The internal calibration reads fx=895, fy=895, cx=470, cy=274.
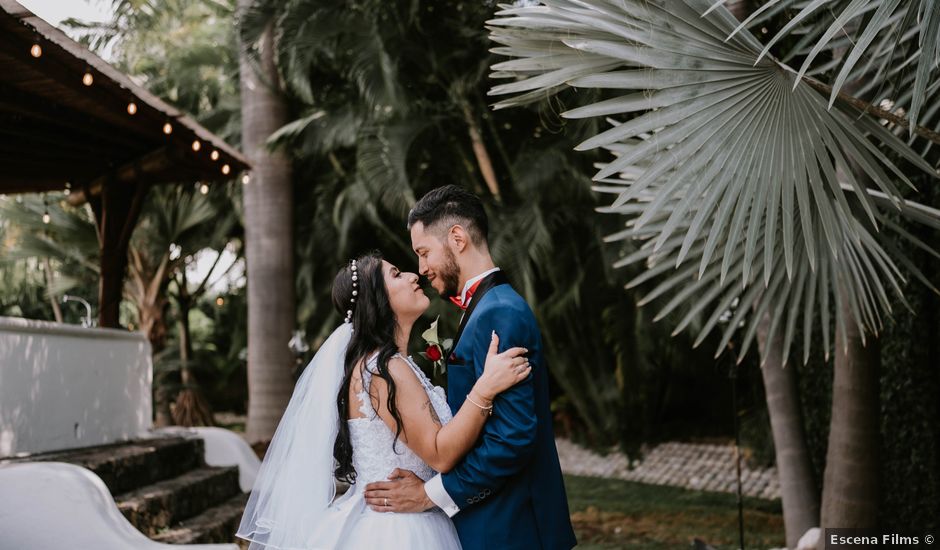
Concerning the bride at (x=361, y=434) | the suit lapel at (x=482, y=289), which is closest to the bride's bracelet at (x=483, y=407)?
the bride at (x=361, y=434)

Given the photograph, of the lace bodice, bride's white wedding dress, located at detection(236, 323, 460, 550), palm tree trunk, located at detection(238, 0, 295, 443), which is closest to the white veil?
bride's white wedding dress, located at detection(236, 323, 460, 550)

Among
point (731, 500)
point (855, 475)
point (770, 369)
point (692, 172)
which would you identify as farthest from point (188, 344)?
point (692, 172)

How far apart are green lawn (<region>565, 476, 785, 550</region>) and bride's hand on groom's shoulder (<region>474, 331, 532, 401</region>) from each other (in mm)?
6098

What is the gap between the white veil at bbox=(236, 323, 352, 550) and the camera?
3270 millimetres

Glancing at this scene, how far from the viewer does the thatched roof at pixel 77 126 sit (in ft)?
19.8

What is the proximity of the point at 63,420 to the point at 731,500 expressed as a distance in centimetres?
817

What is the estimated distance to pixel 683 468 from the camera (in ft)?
45.6

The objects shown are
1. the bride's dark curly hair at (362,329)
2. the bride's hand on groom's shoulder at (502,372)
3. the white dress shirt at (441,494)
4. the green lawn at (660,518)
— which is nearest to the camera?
→ the bride's hand on groom's shoulder at (502,372)

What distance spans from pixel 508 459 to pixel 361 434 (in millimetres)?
637

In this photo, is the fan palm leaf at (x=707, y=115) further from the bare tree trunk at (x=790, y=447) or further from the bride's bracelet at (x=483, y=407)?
the bare tree trunk at (x=790, y=447)

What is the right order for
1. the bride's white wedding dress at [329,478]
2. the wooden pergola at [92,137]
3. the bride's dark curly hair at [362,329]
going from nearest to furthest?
1. the bride's white wedding dress at [329,478]
2. the bride's dark curly hair at [362,329]
3. the wooden pergola at [92,137]

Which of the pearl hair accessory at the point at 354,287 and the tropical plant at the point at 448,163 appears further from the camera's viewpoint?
the tropical plant at the point at 448,163

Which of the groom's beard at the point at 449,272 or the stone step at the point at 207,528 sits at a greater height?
the groom's beard at the point at 449,272

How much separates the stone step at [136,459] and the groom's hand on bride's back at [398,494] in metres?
3.77
